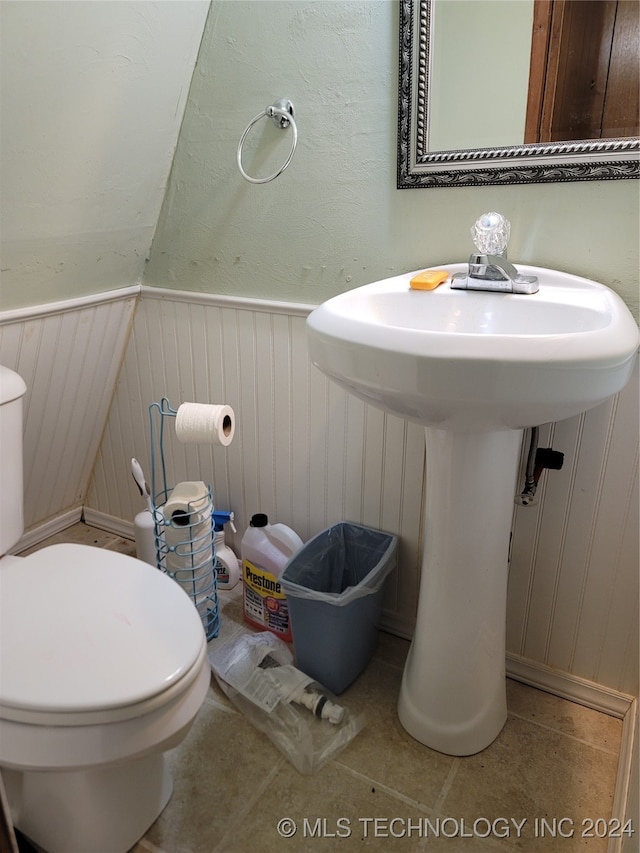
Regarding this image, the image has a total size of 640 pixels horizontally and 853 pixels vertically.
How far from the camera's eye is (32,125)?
117 centimetres

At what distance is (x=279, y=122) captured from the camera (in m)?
1.37

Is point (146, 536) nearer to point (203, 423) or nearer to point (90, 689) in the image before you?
point (203, 423)

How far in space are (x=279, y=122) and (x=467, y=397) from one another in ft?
3.02

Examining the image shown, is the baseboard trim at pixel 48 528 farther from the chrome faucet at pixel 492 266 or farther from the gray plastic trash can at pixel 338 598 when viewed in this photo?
the chrome faucet at pixel 492 266

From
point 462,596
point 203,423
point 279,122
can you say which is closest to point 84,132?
point 279,122

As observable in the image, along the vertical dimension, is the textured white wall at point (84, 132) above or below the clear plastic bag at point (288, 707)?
above

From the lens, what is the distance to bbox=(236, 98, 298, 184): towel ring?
134 cm

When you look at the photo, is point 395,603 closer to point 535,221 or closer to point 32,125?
point 535,221

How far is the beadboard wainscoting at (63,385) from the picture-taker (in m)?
1.53

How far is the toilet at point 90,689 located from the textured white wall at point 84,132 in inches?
15.8

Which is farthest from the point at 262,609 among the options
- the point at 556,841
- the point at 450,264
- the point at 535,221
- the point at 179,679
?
the point at 535,221

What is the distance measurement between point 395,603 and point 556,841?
60cm

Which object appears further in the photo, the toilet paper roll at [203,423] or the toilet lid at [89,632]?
the toilet paper roll at [203,423]

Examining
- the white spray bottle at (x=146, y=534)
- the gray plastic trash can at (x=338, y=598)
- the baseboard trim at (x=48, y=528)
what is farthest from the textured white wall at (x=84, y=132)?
the gray plastic trash can at (x=338, y=598)
